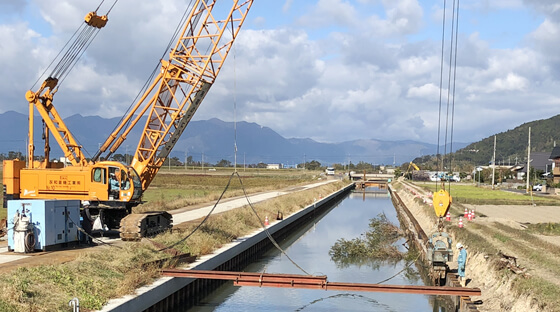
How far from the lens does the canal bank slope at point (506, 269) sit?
1503cm

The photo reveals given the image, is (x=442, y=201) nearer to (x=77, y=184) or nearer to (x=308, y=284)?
(x=308, y=284)

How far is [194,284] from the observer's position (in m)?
20.8

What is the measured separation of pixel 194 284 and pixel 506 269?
417 inches

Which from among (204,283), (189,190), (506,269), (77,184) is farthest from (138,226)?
(189,190)

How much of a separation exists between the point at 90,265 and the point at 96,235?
30.7ft

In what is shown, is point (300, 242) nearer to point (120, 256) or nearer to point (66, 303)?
point (120, 256)

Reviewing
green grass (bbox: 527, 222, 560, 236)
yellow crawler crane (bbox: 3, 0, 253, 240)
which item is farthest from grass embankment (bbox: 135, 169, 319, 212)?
green grass (bbox: 527, 222, 560, 236)

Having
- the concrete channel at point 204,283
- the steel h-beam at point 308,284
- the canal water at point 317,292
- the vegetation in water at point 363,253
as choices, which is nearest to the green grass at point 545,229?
the concrete channel at point 204,283

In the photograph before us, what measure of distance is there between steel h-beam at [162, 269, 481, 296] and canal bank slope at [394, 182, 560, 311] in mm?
1054

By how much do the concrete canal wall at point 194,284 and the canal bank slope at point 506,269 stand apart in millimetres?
9229

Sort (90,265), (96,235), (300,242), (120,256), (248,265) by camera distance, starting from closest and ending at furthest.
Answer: (90,265), (120,256), (96,235), (248,265), (300,242)

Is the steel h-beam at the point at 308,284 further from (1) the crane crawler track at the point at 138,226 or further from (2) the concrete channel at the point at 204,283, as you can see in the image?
(1) the crane crawler track at the point at 138,226

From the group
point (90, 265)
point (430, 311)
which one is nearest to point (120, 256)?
point (90, 265)

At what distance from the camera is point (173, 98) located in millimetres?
31266
